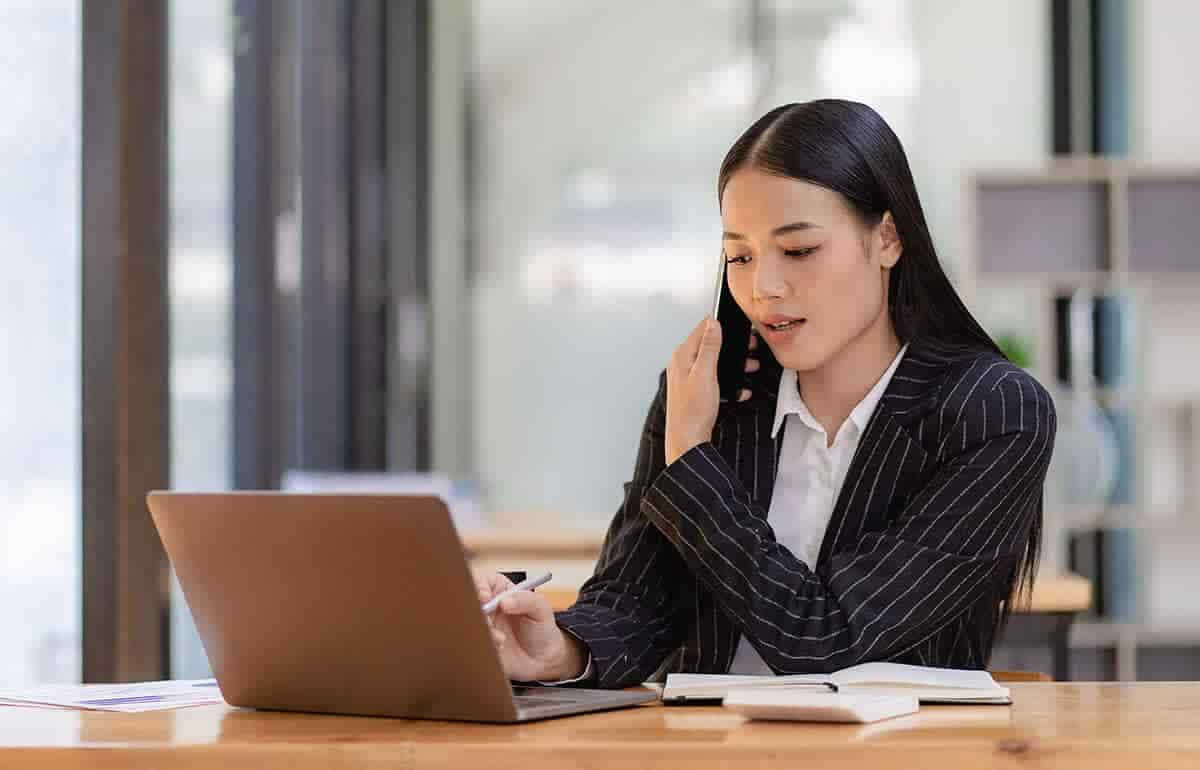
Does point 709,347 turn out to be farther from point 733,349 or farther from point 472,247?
point 472,247

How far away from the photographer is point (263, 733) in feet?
4.35

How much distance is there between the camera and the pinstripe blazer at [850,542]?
5.31ft

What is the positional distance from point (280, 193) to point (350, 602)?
3.23m

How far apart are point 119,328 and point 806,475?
119 centimetres

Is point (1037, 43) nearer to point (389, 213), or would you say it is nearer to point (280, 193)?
point (389, 213)

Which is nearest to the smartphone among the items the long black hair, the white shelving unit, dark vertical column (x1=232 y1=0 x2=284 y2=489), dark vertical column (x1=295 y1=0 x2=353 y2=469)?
the long black hair

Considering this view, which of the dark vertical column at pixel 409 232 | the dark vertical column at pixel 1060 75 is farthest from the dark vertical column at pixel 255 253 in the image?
the dark vertical column at pixel 1060 75

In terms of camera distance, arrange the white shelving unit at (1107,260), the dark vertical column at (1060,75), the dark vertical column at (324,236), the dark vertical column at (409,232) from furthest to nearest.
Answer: the dark vertical column at (1060,75)
the dark vertical column at (409,232)
the white shelving unit at (1107,260)
the dark vertical column at (324,236)

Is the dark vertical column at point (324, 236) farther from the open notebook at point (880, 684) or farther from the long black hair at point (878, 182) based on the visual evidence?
the open notebook at point (880, 684)

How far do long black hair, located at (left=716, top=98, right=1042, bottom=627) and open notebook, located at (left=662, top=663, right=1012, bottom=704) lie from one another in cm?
31

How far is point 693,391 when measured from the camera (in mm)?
1751

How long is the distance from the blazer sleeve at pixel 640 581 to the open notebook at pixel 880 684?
224mm

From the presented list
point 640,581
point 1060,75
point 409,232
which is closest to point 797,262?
point 640,581

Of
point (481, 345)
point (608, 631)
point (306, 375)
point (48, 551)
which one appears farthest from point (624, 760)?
point (481, 345)
